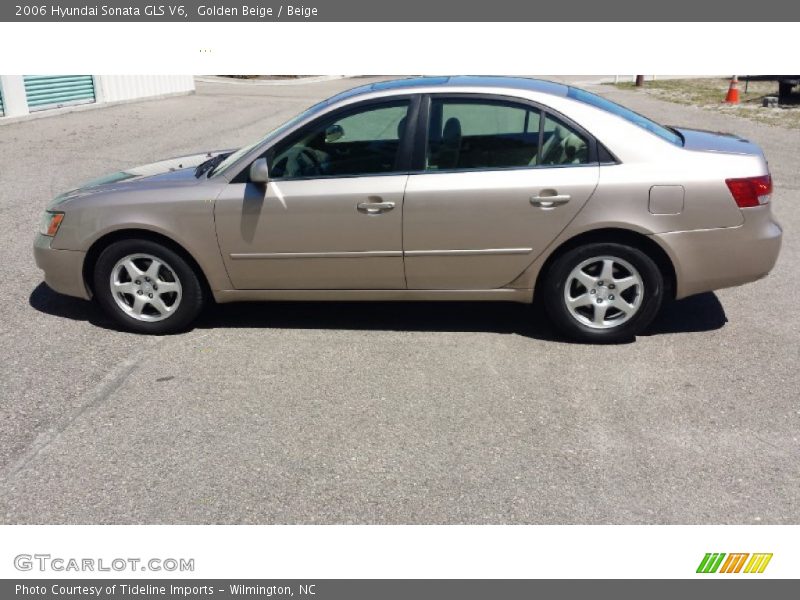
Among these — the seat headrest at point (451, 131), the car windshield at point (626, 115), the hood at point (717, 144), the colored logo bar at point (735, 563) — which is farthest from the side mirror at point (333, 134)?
the colored logo bar at point (735, 563)

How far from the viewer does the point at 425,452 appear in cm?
398

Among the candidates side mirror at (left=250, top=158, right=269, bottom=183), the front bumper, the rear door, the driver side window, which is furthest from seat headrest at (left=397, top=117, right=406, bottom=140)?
the front bumper

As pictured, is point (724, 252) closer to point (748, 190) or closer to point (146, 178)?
point (748, 190)

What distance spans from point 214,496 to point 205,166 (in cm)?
282

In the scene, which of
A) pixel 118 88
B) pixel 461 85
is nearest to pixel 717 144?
pixel 461 85

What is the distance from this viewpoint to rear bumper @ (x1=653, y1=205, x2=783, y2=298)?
16.3 feet

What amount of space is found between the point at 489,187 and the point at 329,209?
101 cm

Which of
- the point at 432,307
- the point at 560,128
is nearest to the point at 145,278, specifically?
the point at 432,307

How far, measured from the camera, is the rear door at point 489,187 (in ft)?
16.3

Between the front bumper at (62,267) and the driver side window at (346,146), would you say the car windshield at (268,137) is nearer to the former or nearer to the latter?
the driver side window at (346,146)

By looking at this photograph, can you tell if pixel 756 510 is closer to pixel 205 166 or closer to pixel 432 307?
pixel 432 307

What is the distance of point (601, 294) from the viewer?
5137 millimetres

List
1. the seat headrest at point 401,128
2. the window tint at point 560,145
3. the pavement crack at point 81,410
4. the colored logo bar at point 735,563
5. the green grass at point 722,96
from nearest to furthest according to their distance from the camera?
the colored logo bar at point 735,563 < the pavement crack at point 81,410 < the window tint at point 560,145 < the seat headrest at point 401,128 < the green grass at point 722,96

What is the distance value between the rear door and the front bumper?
2257 mm
